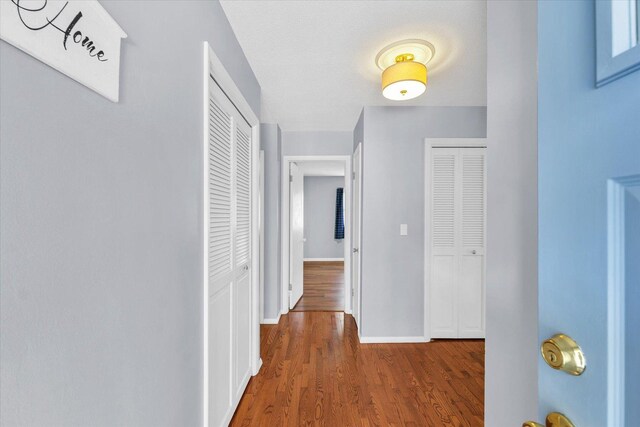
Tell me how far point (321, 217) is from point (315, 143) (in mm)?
4418

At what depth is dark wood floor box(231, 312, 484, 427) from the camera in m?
1.79

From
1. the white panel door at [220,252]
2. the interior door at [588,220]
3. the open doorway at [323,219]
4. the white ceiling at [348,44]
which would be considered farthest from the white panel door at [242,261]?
the open doorway at [323,219]

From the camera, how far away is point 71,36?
22.9 inches

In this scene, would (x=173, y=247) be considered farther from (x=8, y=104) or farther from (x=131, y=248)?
(x=8, y=104)

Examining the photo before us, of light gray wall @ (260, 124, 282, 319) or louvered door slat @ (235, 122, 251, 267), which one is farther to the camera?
light gray wall @ (260, 124, 282, 319)

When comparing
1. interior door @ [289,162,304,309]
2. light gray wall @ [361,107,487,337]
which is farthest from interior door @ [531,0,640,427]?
interior door @ [289,162,304,309]

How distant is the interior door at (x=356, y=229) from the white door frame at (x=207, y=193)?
1188 mm

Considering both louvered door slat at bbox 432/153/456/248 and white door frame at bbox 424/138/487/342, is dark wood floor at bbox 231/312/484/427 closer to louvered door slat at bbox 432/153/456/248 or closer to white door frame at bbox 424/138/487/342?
white door frame at bbox 424/138/487/342

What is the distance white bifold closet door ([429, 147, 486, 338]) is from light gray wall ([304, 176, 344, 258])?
5.00m

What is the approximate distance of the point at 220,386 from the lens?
5.16 ft

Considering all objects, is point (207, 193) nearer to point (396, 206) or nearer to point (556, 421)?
point (556, 421)

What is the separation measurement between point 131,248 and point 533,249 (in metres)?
1.17

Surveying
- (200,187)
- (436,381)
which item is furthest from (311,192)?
(200,187)

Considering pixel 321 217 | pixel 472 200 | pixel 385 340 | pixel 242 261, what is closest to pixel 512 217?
pixel 242 261
